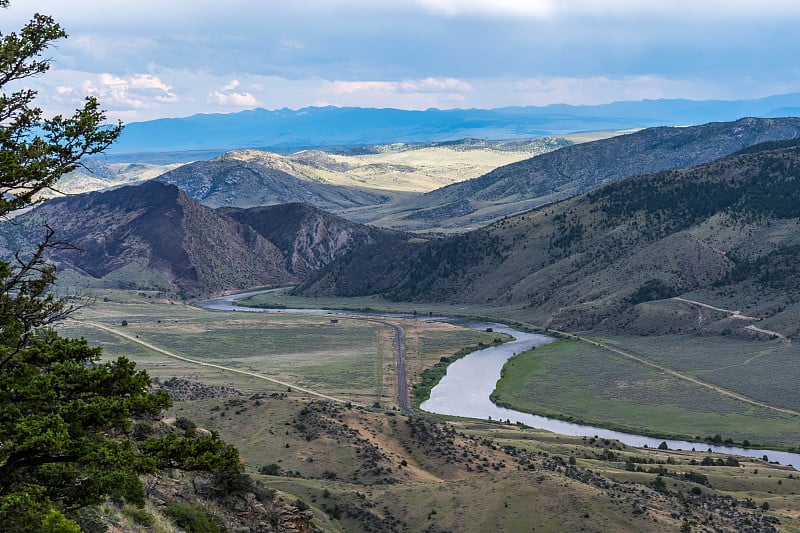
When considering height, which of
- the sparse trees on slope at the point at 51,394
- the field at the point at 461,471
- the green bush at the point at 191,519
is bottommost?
the field at the point at 461,471

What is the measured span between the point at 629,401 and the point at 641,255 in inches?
1933

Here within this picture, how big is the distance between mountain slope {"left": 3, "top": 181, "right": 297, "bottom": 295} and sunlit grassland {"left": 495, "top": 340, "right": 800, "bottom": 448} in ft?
258

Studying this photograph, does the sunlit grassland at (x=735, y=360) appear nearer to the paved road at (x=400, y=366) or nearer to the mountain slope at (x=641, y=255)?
the mountain slope at (x=641, y=255)

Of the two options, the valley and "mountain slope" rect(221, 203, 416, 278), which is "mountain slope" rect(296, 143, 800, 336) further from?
"mountain slope" rect(221, 203, 416, 278)

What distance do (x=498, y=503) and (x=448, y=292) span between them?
95848mm

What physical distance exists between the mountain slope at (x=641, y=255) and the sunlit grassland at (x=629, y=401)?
17.6 meters

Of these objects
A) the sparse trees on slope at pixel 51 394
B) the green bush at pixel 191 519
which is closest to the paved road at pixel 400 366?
the green bush at pixel 191 519

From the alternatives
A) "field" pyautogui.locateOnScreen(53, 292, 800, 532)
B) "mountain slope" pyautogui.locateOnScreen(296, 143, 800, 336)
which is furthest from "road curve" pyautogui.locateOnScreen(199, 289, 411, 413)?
"mountain slope" pyautogui.locateOnScreen(296, 143, 800, 336)

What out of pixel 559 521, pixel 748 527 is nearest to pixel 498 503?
pixel 559 521

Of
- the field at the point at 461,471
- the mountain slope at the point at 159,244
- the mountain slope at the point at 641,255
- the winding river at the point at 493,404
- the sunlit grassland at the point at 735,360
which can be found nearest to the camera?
the field at the point at 461,471

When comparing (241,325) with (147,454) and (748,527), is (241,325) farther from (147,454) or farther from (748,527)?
(147,454)

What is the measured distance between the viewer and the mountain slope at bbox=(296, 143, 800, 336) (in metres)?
102

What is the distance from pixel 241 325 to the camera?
10862cm

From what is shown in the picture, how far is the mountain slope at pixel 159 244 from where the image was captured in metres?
150
